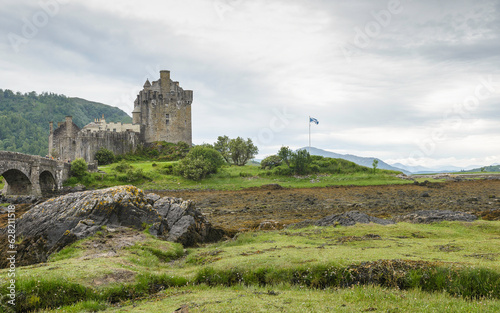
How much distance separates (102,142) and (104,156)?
14.2 ft

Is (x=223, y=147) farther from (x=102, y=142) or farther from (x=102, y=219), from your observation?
(x=102, y=219)

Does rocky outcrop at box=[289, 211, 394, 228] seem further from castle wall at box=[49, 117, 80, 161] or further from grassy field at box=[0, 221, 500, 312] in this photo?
castle wall at box=[49, 117, 80, 161]

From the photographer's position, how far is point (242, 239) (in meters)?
20.1

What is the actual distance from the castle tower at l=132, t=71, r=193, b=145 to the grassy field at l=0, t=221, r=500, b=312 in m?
97.6

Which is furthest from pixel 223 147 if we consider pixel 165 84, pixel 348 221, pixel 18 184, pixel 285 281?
pixel 285 281

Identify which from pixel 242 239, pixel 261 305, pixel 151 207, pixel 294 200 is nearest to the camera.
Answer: pixel 261 305

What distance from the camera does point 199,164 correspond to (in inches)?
2970

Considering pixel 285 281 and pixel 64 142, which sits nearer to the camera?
pixel 285 281

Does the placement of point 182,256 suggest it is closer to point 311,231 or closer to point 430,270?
point 311,231

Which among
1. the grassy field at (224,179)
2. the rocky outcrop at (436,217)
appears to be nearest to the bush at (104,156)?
the grassy field at (224,179)

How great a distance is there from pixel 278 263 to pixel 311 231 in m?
9.30

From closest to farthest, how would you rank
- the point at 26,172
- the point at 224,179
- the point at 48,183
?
the point at 26,172 < the point at 48,183 < the point at 224,179

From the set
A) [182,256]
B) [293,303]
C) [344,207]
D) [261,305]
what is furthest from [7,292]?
[344,207]

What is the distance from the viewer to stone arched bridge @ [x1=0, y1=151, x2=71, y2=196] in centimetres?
4691
